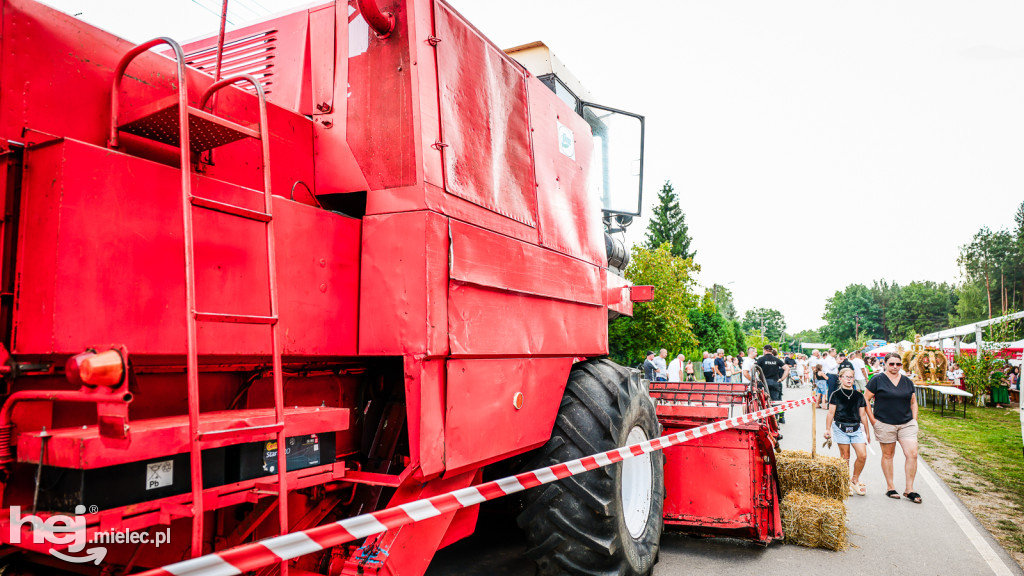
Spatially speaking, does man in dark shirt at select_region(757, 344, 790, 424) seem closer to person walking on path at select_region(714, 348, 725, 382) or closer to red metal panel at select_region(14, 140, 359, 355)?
person walking on path at select_region(714, 348, 725, 382)

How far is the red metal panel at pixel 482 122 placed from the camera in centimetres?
305

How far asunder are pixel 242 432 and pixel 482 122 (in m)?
2.02

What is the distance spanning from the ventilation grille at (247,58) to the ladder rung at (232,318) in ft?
5.02

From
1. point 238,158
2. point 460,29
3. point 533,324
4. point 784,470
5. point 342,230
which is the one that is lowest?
point 784,470

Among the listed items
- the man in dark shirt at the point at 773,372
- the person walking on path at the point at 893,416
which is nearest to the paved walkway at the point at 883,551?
the person walking on path at the point at 893,416

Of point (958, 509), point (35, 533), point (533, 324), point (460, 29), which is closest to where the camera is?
point (35, 533)

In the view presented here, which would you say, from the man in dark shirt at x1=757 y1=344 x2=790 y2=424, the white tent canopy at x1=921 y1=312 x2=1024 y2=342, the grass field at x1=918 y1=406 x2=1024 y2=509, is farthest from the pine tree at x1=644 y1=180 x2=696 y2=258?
the man in dark shirt at x1=757 y1=344 x2=790 y2=424

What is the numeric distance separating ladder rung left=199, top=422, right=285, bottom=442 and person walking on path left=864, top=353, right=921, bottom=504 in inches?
323

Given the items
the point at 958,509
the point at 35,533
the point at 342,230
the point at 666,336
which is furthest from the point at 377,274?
the point at 666,336

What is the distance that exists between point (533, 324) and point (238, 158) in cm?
172

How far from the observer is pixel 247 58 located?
3.41m

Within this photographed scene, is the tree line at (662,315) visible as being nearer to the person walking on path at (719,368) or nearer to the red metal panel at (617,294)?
the person walking on path at (719,368)

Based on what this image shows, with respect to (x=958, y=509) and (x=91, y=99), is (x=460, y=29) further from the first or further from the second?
(x=958, y=509)

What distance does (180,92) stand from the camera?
2023 millimetres
